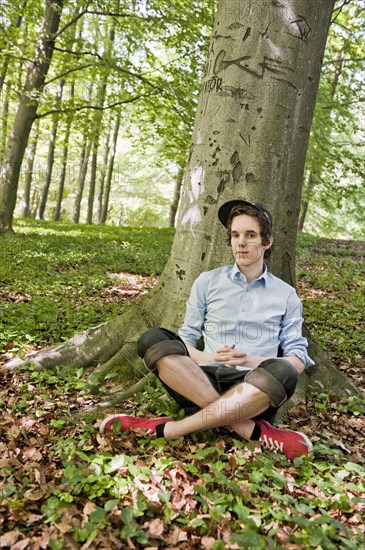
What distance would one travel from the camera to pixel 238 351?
3326 millimetres

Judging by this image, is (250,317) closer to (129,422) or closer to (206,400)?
(206,400)

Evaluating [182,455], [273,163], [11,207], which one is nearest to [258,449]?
[182,455]

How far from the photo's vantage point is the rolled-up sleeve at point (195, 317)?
356cm

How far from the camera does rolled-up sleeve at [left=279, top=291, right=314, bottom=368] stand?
3.29m

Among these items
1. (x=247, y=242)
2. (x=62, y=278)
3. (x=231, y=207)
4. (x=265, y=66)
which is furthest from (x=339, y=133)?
(x=247, y=242)

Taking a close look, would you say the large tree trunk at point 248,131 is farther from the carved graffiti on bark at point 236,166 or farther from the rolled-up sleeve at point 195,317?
the rolled-up sleeve at point 195,317

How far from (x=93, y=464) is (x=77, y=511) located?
0.37 meters

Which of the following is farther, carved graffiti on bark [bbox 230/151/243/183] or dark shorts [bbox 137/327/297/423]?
carved graffiti on bark [bbox 230/151/243/183]

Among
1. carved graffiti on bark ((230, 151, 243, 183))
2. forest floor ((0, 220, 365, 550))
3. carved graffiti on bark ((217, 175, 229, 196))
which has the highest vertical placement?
carved graffiti on bark ((230, 151, 243, 183))

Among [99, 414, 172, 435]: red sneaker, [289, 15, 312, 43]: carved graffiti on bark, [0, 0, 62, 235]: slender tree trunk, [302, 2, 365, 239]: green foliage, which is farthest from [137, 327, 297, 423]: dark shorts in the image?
[0, 0, 62, 235]: slender tree trunk

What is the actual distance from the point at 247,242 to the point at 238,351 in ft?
2.70

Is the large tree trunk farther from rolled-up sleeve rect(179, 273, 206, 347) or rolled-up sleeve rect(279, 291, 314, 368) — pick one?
rolled-up sleeve rect(279, 291, 314, 368)

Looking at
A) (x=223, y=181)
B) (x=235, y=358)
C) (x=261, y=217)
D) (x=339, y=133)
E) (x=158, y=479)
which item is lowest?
(x=158, y=479)

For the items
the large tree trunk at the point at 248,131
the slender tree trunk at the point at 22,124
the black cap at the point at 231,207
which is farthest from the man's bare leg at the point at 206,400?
the slender tree trunk at the point at 22,124
